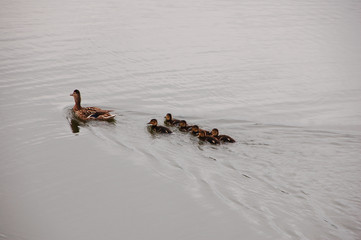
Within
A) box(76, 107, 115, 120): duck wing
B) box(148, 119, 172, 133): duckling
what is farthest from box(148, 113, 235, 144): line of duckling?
box(76, 107, 115, 120): duck wing

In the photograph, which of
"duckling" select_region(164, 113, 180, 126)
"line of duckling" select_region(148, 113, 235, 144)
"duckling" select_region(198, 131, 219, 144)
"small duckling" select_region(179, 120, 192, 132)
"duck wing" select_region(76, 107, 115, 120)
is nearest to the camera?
"duckling" select_region(198, 131, 219, 144)

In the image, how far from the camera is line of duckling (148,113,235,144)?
25.3 feet

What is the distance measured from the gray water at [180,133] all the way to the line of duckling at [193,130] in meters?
0.14

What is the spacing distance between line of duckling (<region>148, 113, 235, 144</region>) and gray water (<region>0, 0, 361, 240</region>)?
141 mm

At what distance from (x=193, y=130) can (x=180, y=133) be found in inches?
11.0

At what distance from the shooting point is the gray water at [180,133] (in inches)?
232

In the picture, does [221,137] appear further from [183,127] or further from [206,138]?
[183,127]

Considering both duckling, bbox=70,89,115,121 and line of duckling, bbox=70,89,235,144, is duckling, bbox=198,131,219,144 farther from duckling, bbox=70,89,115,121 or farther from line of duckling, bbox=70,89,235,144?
duckling, bbox=70,89,115,121

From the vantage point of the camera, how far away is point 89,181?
22.1 feet

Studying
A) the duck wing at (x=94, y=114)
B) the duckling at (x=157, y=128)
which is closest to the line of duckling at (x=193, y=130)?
the duckling at (x=157, y=128)

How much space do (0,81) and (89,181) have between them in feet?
17.3

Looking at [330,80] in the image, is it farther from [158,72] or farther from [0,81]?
[0,81]

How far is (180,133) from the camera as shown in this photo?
26.7 feet

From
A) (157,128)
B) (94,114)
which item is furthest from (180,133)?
(94,114)
